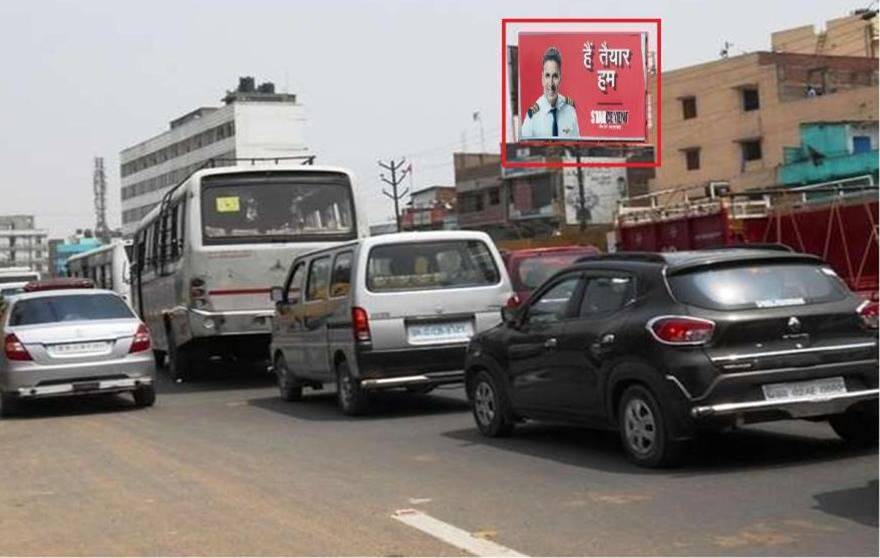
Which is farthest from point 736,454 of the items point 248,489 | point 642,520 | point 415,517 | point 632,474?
point 248,489

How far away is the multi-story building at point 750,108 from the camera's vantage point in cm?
5166

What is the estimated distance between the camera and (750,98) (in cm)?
5525

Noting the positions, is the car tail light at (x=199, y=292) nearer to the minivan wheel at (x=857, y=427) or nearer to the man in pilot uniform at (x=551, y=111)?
the minivan wheel at (x=857, y=427)

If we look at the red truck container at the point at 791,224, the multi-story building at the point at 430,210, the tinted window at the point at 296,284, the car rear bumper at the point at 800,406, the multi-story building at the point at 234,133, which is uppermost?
the multi-story building at the point at 234,133

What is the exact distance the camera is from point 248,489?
8.19 meters

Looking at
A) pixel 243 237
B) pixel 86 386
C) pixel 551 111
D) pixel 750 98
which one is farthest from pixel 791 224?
pixel 750 98

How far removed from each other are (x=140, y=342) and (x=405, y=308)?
12.3ft

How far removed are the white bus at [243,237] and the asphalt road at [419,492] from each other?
467cm

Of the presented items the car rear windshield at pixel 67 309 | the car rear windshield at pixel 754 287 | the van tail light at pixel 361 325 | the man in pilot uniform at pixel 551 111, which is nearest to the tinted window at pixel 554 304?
the car rear windshield at pixel 754 287

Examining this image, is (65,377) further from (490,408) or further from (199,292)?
(490,408)

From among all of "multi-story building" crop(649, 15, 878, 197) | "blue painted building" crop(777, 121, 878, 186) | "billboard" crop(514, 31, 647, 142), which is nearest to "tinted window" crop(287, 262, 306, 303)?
"billboard" crop(514, 31, 647, 142)

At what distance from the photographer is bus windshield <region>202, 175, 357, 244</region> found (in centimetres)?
1667

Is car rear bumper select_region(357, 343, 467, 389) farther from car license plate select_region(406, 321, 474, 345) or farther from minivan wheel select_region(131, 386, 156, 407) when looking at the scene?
minivan wheel select_region(131, 386, 156, 407)

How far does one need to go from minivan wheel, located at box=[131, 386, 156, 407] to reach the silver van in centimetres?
260
